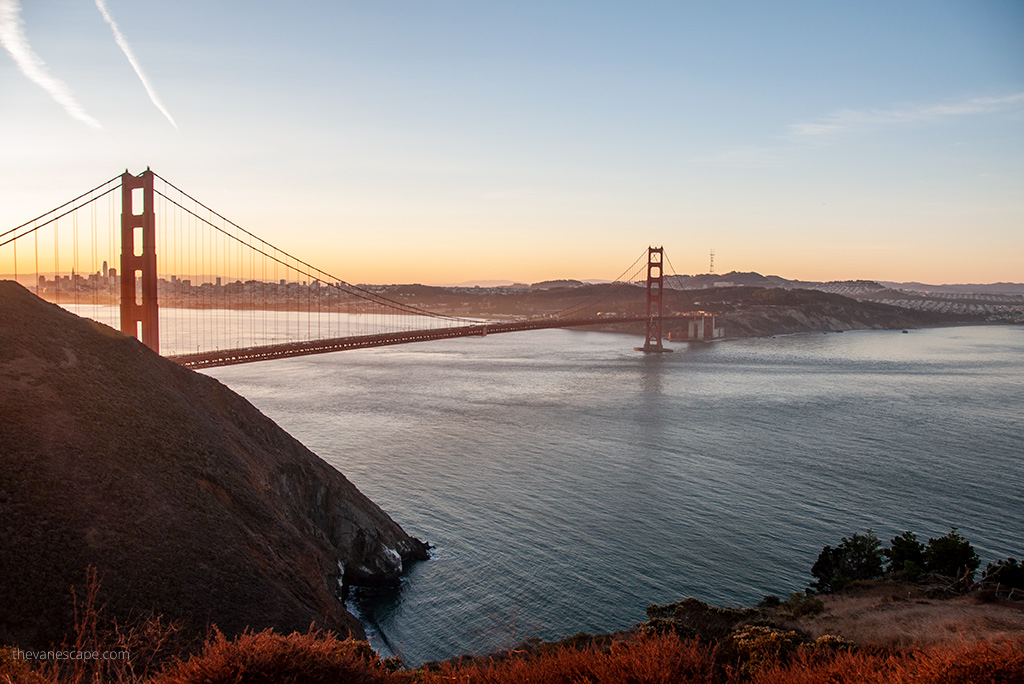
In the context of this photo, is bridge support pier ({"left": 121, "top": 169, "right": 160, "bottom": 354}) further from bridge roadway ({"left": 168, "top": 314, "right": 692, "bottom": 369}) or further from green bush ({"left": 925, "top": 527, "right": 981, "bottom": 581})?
green bush ({"left": 925, "top": 527, "right": 981, "bottom": 581})

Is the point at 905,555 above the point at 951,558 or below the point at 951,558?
below

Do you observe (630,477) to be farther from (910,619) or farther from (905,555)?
(910,619)

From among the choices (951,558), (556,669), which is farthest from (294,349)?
(556,669)

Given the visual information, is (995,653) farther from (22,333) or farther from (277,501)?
(22,333)

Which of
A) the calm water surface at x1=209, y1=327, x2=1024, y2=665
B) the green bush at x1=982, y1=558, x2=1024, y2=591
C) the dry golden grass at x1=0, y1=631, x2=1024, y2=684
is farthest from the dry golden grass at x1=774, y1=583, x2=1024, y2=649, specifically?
the dry golden grass at x1=0, y1=631, x2=1024, y2=684

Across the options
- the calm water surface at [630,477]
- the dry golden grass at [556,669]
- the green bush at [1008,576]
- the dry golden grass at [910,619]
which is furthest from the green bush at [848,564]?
the dry golden grass at [556,669]

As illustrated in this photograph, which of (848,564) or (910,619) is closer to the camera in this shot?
(910,619)

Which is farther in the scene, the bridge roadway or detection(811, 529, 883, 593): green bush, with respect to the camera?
the bridge roadway
